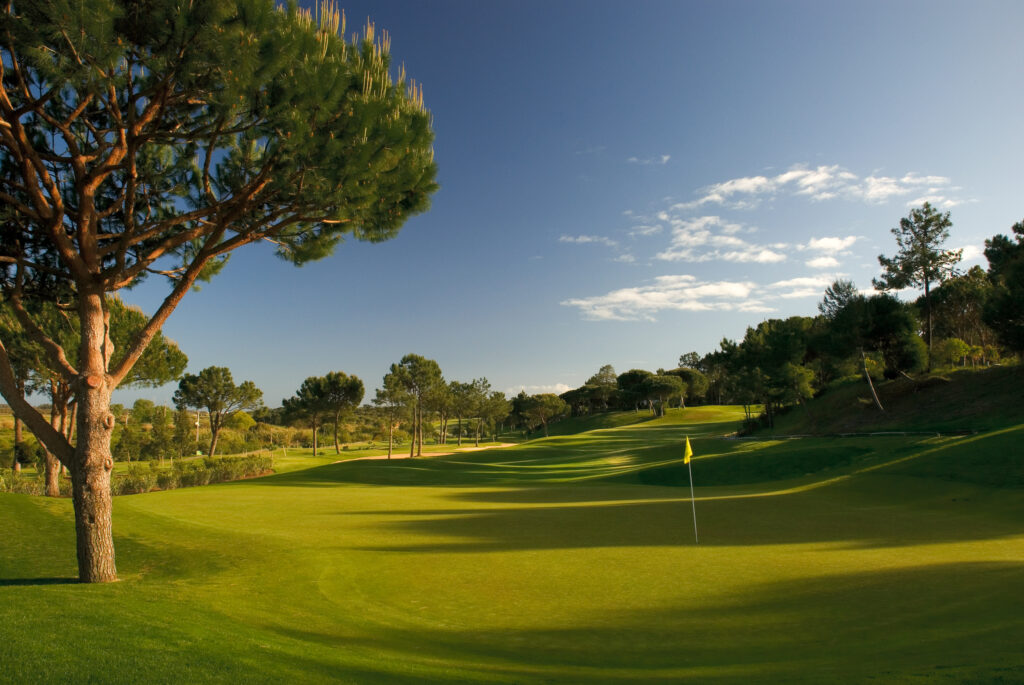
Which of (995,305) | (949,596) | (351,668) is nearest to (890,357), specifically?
(995,305)

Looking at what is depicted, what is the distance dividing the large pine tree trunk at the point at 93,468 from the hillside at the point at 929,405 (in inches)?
1350

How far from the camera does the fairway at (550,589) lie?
15.9 feet

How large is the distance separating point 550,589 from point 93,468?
7635 millimetres

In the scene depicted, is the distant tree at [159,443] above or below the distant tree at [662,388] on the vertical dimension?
below

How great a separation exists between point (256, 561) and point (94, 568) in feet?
10.0

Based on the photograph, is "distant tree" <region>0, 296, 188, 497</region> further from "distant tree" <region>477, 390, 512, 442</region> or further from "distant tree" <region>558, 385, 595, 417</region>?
"distant tree" <region>558, 385, 595, 417</region>

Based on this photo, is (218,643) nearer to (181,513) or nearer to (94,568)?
(94,568)

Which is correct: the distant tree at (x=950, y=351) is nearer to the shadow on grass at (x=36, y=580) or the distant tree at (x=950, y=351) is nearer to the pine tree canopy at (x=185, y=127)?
the pine tree canopy at (x=185, y=127)

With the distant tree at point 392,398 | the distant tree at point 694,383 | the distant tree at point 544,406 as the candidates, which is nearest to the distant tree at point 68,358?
the distant tree at point 392,398

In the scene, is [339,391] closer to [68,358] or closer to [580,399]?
[68,358]

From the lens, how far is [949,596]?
6.99 meters

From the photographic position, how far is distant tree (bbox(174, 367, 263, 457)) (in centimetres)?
6750

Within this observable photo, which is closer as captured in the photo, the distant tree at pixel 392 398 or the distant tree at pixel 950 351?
the distant tree at pixel 950 351

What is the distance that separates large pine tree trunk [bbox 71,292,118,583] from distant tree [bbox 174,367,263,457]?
2572 inches
